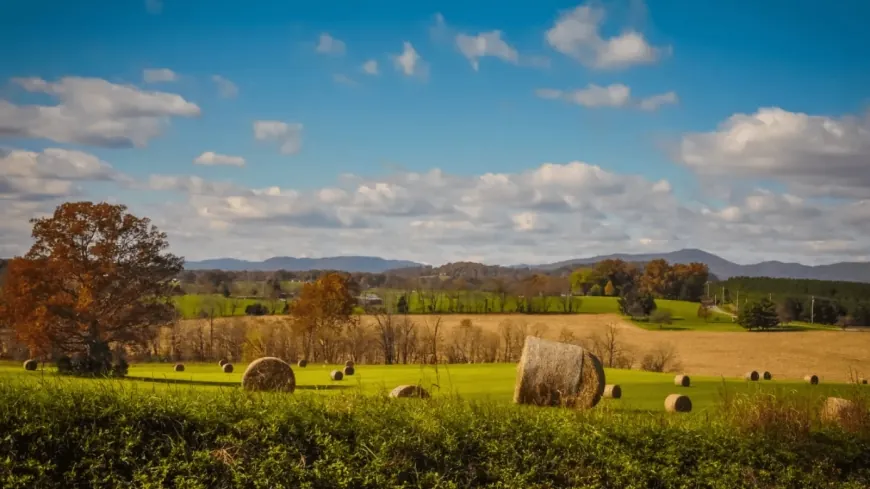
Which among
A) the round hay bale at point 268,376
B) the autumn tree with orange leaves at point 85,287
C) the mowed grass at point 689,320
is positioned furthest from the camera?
the mowed grass at point 689,320

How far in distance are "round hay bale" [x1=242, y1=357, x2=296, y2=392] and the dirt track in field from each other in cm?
3930

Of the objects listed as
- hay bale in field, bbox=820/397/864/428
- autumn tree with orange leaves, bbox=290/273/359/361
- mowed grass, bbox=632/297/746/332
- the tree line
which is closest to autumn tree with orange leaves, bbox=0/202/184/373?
autumn tree with orange leaves, bbox=290/273/359/361

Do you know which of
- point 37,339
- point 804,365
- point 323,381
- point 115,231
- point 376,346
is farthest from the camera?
point 376,346

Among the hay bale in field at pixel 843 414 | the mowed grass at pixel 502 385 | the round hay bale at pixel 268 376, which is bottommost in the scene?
the mowed grass at pixel 502 385

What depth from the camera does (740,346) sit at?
72625 millimetres

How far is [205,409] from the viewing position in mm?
12180

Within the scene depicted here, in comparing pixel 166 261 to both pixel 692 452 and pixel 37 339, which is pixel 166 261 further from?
pixel 692 452

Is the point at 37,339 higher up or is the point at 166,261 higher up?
the point at 166,261

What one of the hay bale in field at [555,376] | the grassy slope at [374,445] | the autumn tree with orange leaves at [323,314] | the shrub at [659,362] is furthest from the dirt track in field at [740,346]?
the grassy slope at [374,445]

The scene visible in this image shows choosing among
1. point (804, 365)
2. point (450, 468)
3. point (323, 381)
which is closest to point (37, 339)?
point (323, 381)

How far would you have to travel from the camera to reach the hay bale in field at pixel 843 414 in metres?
15.6

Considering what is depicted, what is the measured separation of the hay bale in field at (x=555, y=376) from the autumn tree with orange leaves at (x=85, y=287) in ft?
83.4

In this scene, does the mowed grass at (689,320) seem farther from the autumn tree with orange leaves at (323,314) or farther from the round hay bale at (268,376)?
the round hay bale at (268,376)

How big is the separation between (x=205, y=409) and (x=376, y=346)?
55.1 metres
